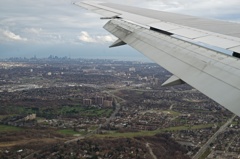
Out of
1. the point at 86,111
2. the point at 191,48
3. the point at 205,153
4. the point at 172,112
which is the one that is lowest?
the point at 86,111

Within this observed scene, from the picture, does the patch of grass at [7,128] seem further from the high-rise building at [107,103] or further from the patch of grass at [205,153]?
the patch of grass at [205,153]

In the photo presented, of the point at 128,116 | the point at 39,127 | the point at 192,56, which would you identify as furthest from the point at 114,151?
the point at 192,56

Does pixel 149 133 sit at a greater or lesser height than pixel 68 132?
greater

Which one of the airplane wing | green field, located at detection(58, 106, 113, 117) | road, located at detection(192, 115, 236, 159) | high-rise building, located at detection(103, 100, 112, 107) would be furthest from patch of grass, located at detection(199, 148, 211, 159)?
high-rise building, located at detection(103, 100, 112, 107)

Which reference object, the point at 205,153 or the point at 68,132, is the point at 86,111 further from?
the point at 205,153

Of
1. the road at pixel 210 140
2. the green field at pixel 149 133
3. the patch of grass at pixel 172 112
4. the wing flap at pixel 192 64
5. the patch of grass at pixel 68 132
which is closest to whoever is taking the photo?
the wing flap at pixel 192 64

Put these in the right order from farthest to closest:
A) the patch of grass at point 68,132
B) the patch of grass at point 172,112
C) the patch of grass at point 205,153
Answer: the patch of grass at point 172,112
the patch of grass at point 68,132
the patch of grass at point 205,153

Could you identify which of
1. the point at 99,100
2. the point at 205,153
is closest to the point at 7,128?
the point at 99,100

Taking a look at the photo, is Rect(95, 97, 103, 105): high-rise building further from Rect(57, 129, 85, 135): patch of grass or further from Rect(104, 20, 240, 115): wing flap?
Rect(104, 20, 240, 115): wing flap

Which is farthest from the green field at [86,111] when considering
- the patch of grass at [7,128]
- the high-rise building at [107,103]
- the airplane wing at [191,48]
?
the airplane wing at [191,48]
